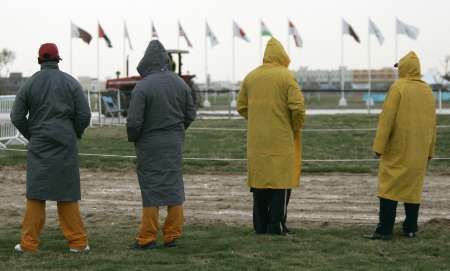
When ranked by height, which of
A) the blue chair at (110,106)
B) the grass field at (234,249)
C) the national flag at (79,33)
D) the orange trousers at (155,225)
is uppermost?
the national flag at (79,33)

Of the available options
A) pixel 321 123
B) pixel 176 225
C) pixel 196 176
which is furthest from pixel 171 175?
pixel 321 123

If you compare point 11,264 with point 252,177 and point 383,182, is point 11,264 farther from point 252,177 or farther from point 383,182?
point 383,182

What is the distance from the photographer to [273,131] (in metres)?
7.55

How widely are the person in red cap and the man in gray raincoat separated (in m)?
0.43

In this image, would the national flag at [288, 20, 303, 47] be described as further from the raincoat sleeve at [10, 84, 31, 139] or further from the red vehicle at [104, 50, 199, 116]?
the raincoat sleeve at [10, 84, 31, 139]

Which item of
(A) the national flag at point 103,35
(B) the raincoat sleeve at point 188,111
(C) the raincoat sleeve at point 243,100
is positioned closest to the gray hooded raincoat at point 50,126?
(B) the raincoat sleeve at point 188,111

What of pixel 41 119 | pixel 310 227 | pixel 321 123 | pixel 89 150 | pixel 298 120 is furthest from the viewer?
pixel 321 123

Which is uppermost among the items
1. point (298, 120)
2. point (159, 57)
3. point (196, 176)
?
point (159, 57)

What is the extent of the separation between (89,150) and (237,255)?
33.4ft

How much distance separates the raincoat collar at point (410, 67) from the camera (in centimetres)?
766

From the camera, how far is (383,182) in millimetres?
7629

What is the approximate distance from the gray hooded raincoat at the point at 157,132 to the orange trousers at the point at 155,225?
0.08 m

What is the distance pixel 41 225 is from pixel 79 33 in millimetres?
29425

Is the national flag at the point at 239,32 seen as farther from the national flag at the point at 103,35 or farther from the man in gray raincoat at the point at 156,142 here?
the man in gray raincoat at the point at 156,142
